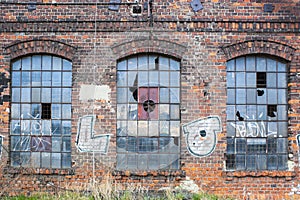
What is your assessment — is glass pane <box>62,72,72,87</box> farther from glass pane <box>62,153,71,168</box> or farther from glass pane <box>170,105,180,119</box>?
glass pane <box>170,105,180,119</box>

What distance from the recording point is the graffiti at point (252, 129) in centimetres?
1050

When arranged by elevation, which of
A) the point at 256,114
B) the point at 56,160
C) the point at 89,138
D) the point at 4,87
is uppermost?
the point at 4,87

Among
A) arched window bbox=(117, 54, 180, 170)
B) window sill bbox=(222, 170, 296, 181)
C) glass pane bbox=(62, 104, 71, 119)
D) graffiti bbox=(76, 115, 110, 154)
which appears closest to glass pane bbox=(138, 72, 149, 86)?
arched window bbox=(117, 54, 180, 170)

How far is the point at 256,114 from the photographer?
10.5 metres

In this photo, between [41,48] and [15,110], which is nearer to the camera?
[41,48]

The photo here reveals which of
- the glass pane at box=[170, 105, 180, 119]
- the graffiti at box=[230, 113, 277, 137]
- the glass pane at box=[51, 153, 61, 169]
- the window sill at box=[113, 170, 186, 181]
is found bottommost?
the window sill at box=[113, 170, 186, 181]

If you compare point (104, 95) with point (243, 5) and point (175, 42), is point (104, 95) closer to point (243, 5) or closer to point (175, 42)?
point (175, 42)

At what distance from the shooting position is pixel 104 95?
10453 mm

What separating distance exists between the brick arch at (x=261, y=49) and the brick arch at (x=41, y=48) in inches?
154

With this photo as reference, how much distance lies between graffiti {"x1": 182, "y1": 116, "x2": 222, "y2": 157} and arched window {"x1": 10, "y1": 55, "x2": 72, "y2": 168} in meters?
2.97

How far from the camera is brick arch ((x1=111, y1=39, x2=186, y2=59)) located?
1043 cm

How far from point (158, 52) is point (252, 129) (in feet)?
9.83

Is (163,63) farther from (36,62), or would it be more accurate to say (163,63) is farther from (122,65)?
(36,62)

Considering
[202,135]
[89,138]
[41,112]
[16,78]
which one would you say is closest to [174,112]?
[202,135]
